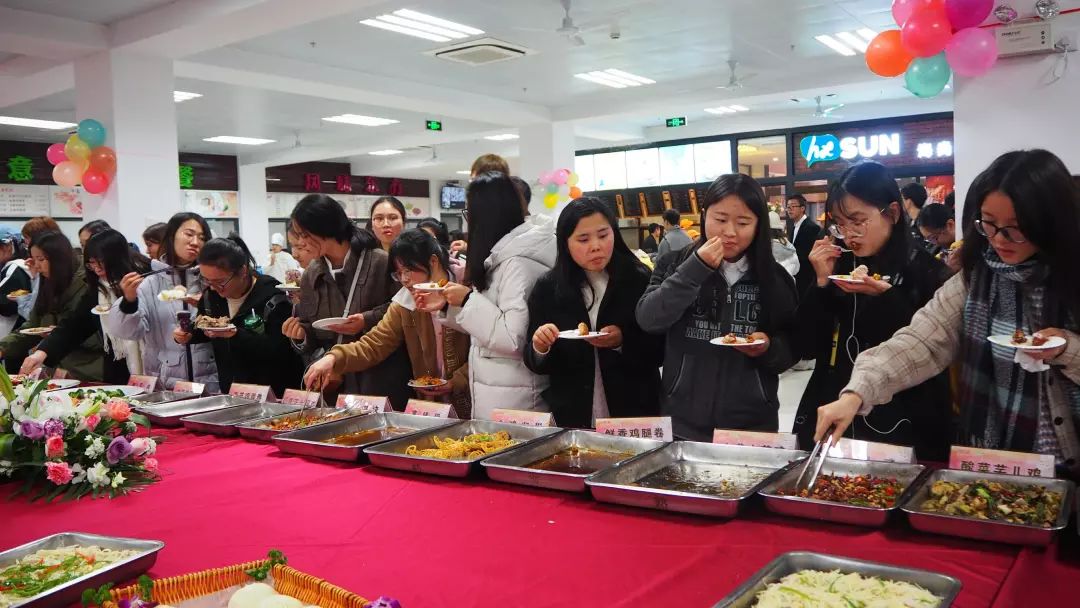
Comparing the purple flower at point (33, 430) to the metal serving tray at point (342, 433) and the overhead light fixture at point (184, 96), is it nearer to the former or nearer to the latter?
the metal serving tray at point (342, 433)

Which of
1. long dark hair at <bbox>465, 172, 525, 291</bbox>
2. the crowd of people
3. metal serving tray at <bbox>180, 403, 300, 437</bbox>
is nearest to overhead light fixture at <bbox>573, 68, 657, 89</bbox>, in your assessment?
the crowd of people

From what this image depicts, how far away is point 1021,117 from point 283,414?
3.83m

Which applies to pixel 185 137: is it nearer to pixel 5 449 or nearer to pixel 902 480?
pixel 5 449

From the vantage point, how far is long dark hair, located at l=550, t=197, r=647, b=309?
2201mm

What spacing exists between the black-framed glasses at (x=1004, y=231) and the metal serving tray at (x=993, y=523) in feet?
1.42

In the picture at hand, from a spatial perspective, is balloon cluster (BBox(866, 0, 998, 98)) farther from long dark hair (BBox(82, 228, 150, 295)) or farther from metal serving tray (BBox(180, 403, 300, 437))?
long dark hair (BBox(82, 228, 150, 295))

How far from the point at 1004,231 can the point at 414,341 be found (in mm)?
1796

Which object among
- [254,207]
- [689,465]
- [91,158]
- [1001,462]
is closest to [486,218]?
[689,465]

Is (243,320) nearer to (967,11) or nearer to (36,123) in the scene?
(967,11)

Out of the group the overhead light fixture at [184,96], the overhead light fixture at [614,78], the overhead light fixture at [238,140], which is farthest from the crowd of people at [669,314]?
the overhead light fixture at [238,140]

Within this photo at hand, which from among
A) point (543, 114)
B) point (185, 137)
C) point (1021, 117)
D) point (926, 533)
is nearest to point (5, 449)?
point (926, 533)

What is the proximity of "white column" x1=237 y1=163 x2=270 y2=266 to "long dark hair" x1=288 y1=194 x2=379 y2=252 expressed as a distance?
34.9 ft

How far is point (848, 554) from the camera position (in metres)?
1.26

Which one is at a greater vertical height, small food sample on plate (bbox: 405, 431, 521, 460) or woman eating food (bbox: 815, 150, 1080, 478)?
woman eating food (bbox: 815, 150, 1080, 478)
